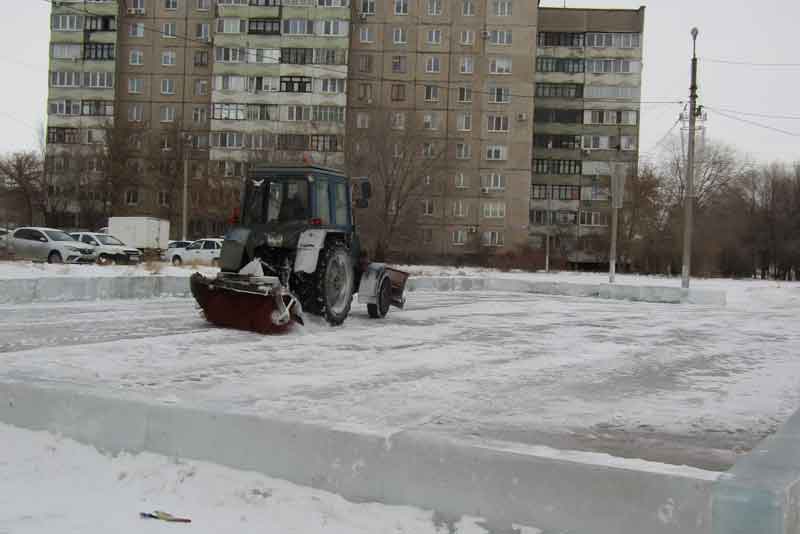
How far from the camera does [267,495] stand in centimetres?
466

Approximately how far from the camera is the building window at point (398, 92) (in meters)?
67.2

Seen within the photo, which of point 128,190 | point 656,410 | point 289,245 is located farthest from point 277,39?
point 656,410

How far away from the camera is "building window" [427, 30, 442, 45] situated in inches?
2633

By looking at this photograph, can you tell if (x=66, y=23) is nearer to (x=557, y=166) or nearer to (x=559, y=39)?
(x=559, y=39)

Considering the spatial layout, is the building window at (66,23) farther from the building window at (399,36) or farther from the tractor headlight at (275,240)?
the tractor headlight at (275,240)

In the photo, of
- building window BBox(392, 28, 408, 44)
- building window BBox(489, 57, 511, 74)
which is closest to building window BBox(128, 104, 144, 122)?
building window BBox(392, 28, 408, 44)

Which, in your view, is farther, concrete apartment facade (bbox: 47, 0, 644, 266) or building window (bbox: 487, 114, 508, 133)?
building window (bbox: 487, 114, 508, 133)

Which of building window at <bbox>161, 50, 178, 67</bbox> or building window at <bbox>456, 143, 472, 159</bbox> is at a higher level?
building window at <bbox>161, 50, 178, 67</bbox>

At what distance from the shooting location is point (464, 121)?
223 feet

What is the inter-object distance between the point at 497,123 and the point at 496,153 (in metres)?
2.48

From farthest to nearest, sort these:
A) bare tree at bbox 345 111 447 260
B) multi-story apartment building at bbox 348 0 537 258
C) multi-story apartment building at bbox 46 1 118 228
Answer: multi-story apartment building at bbox 348 0 537 258, multi-story apartment building at bbox 46 1 118 228, bare tree at bbox 345 111 447 260

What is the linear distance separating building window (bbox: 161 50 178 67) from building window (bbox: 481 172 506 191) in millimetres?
28080

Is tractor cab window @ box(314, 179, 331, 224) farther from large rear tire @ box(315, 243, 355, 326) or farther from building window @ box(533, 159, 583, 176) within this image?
building window @ box(533, 159, 583, 176)

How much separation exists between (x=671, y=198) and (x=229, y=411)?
225ft
